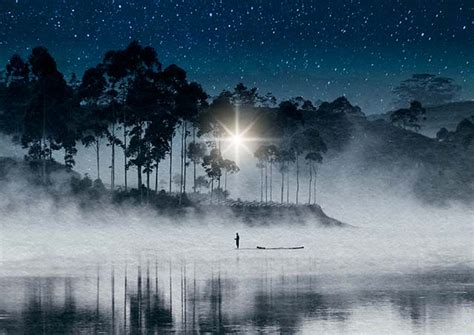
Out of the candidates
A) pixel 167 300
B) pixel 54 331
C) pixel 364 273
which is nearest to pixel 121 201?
pixel 364 273

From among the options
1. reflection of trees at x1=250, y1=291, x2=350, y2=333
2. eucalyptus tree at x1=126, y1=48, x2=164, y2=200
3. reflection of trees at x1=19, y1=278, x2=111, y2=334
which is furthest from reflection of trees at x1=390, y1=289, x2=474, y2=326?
eucalyptus tree at x1=126, y1=48, x2=164, y2=200

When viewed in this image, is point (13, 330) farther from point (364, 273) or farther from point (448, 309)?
point (364, 273)

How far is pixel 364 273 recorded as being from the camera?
45062mm

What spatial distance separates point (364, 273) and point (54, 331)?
77.7 ft

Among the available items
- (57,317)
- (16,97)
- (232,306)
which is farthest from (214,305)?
(16,97)

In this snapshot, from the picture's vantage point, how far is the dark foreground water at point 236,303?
1007 inches

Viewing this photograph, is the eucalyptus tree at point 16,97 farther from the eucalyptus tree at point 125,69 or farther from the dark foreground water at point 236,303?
the dark foreground water at point 236,303

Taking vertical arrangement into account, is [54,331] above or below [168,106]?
below

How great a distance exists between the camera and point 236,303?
31438mm

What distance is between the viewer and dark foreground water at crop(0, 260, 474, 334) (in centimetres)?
2558

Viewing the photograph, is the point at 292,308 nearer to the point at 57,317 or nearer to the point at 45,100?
the point at 57,317

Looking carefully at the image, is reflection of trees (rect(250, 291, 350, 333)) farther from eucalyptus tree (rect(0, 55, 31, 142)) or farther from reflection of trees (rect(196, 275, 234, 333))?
eucalyptus tree (rect(0, 55, 31, 142))

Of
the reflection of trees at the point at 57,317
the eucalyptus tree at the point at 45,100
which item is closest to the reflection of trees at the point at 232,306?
the reflection of trees at the point at 57,317

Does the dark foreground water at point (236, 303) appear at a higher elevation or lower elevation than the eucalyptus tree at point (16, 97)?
lower
